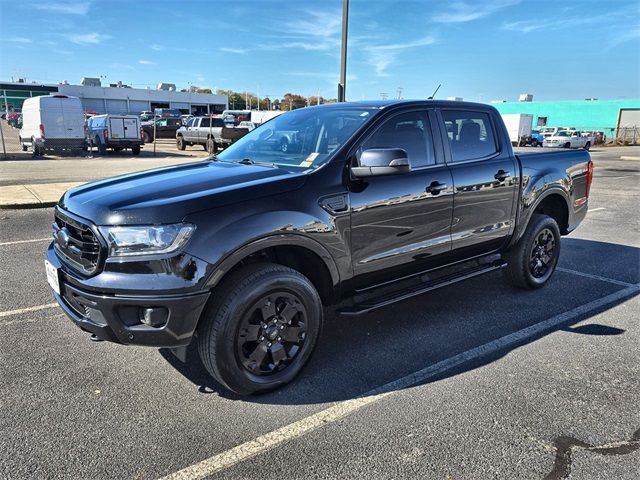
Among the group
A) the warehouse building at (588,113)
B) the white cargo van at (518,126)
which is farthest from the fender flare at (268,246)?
the warehouse building at (588,113)

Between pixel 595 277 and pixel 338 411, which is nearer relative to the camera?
pixel 338 411

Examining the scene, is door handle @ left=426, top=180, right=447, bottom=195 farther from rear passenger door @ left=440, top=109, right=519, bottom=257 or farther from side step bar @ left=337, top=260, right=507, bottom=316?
side step bar @ left=337, top=260, right=507, bottom=316

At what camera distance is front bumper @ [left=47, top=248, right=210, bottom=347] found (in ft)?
9.10

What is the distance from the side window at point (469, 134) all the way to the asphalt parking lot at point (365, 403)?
4.84ft

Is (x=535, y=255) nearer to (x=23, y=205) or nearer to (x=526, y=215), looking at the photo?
(x=526, y=215)

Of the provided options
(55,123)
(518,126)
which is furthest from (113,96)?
(55,123)

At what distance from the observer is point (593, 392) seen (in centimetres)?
331

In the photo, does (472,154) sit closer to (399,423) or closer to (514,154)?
(514,154)

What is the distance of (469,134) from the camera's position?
4.62 metres

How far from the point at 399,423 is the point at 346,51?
10487 millimetres

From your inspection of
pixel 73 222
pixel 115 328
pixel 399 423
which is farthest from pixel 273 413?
pixel 73 222

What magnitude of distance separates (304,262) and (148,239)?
114cm

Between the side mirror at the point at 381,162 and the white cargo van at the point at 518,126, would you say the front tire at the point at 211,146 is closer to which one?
the side mirror at the point at 381,162

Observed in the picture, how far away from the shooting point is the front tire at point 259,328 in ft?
9.75
